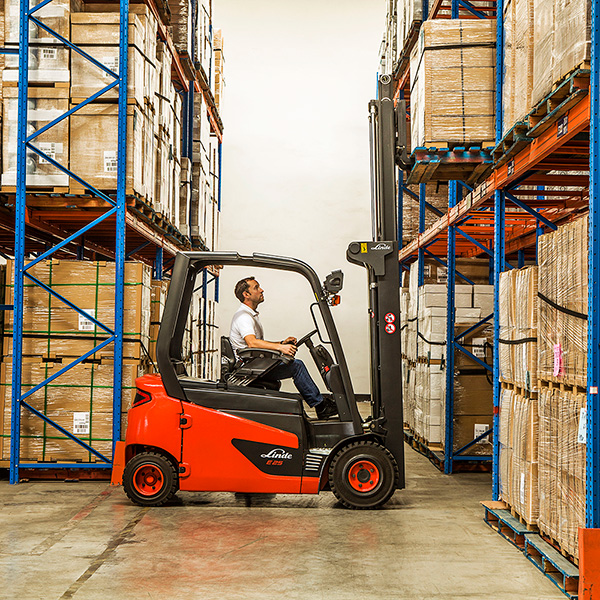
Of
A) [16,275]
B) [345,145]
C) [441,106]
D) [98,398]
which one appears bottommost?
[98,398]

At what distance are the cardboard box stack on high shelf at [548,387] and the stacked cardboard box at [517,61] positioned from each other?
1085 millimetres

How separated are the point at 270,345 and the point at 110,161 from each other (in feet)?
8.10

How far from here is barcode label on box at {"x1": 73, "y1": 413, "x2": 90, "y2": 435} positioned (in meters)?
7.11

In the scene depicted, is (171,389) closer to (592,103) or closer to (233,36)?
(592,103)

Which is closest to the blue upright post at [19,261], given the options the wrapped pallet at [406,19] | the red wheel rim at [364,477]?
the red wheel rim at [364,477]

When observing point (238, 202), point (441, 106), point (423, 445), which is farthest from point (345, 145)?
point (441, 106)

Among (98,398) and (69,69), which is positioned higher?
A: (69,69)

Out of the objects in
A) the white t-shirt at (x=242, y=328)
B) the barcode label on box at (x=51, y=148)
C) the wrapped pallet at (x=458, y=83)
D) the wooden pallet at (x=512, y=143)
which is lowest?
the white t-shirt at (x=242, y=328)

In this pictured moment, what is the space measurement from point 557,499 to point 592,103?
89.5 inches

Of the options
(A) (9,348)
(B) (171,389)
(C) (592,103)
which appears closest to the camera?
(C) (592,103)

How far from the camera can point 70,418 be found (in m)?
7.12

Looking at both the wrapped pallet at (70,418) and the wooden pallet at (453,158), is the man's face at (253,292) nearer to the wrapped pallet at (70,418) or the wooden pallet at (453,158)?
the wrapped pallet at (70,418)

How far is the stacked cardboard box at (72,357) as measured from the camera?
7129 mm

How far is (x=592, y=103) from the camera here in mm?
3859
